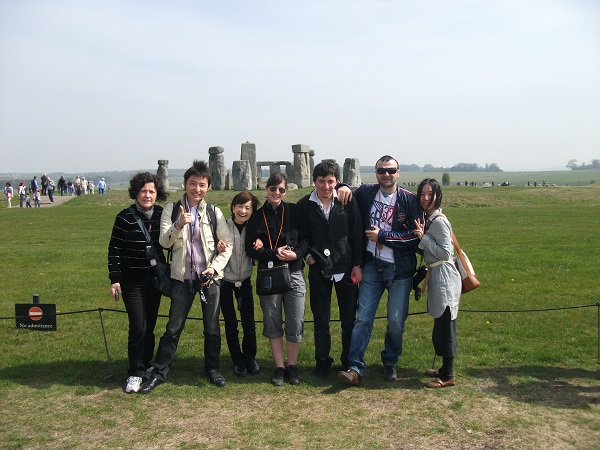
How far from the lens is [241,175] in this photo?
33.5 metres

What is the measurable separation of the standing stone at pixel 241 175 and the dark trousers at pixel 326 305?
90.1ft

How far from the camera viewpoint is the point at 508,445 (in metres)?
4.66

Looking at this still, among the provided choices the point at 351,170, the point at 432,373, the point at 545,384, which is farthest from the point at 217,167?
the point at 545,384

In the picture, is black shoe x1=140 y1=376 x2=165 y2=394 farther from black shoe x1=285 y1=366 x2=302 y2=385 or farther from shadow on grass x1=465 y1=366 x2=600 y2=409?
shadow on grass x1=465 y1=366 x2=600 y2=409

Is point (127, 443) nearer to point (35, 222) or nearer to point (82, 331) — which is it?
point (82, 331)

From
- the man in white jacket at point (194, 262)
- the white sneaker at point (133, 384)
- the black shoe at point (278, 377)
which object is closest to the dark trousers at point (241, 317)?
the man in white jacket at point (194, 262)

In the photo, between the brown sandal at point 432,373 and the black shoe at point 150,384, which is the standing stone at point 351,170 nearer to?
the brown sandal at point 432,373

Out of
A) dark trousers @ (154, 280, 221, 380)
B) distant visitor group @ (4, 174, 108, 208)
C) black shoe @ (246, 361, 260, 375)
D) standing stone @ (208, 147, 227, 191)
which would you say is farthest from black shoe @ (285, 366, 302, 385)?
standing stone @ (208, 147, 227, 191)

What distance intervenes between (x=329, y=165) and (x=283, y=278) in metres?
1.31

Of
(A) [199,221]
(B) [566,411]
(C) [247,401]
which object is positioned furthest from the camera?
(A) [199,221]

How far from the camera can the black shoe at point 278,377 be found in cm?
604

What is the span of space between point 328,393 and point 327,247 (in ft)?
5.00

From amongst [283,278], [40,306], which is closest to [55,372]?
[40,306]

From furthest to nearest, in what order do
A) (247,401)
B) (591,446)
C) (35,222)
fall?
(35,222)
(247,401)
(591,446)
